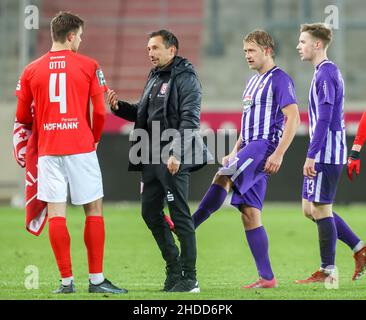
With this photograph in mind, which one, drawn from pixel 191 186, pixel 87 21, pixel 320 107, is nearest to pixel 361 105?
pixel 191 186

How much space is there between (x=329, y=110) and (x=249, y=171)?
2.72 ft

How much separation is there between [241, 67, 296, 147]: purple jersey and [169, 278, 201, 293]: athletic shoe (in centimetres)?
126

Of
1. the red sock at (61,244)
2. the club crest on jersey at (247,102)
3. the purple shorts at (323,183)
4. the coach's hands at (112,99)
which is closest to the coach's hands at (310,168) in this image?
the purple shorts at (323,183)

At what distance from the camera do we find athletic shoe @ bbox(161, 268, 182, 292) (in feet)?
22.0

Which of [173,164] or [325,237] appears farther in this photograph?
[325,237]

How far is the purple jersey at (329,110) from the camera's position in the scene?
7172 mm

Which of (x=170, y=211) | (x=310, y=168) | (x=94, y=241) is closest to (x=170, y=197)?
(x=170, y=211)

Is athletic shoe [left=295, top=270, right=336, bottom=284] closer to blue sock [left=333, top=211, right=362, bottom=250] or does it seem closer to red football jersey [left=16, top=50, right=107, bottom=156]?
blue sock [left=333, top=211, right=362, bottom=250]

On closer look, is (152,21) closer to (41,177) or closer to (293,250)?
(293,250)

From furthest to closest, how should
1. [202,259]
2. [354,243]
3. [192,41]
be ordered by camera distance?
1. [192,41]
2. [202,259]
3. [354,243]

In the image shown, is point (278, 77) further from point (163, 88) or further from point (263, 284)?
point (263, 284)

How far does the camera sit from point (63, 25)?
6391 millimetres

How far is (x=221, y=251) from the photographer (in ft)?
34.2

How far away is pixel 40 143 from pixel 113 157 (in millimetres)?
10848
